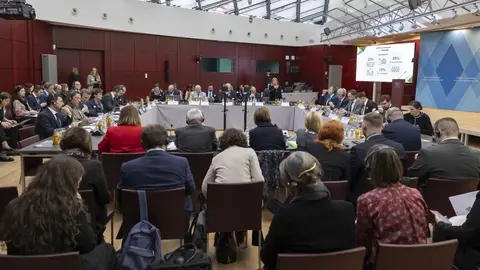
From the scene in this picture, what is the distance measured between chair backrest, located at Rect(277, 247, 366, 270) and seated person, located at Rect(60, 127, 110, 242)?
1529mm

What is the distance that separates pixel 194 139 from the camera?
4.43 m

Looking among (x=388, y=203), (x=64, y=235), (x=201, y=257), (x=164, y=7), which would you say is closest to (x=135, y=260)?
(x=201, y=257)

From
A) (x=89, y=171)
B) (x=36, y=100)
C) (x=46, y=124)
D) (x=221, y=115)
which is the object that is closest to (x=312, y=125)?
(x=89, y=171)

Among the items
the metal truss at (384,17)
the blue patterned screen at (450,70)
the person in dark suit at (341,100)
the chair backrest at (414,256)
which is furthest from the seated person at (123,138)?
the blue patterned screen at (450,70)

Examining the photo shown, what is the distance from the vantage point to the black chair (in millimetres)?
2883

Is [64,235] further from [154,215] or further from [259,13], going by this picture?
[259,13]

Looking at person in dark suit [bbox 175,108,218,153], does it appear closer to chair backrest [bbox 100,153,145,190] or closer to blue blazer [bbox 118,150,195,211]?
chair backrest [bbox 100,153,145,190]

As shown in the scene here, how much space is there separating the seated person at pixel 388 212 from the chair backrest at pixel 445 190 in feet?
3.37

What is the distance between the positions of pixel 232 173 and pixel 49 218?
1.64m

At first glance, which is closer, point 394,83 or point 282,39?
point 394,83

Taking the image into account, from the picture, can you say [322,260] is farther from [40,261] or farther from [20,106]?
[20,106]

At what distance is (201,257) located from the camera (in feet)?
7.38

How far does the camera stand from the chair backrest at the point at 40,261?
1681mm

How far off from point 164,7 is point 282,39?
528 centimetres
